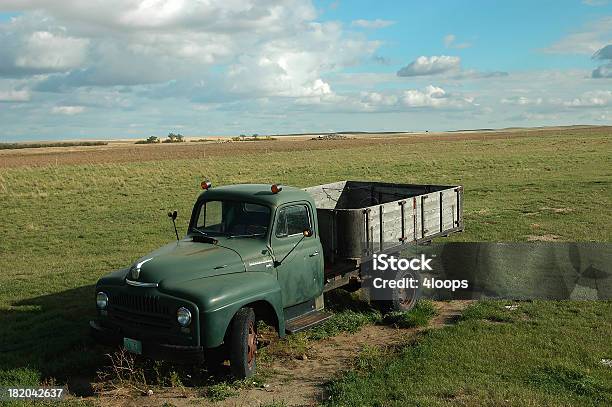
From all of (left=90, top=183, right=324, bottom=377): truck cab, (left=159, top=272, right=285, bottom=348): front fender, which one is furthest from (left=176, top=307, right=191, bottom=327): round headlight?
(left=159, top=272, right=285, bottom=348): front fender

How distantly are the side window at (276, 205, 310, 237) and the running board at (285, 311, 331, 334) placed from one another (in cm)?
108

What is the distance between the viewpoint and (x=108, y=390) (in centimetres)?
657

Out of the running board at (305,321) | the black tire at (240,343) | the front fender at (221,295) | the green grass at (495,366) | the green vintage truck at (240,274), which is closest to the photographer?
the green grass at (495,366)

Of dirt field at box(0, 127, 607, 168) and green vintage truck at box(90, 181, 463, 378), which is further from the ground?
dirt field at box(0, 127, 607, 168)

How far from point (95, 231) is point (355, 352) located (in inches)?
510

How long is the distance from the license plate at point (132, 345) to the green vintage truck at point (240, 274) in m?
0.01

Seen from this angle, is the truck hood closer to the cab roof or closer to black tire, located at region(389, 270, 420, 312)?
the cab roof

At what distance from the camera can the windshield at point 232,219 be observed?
7.57 m

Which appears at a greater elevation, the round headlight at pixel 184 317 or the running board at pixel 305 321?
the round headlight at pixel 184 317

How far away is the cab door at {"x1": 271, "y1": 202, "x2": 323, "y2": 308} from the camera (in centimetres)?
739

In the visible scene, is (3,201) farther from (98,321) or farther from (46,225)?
(98,321)

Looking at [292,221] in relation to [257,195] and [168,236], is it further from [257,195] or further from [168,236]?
[168,236]

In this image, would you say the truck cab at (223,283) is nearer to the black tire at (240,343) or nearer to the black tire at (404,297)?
the black tire at (240,343)

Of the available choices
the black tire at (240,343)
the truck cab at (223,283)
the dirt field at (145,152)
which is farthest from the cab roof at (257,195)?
the dirt field at (145,152)
